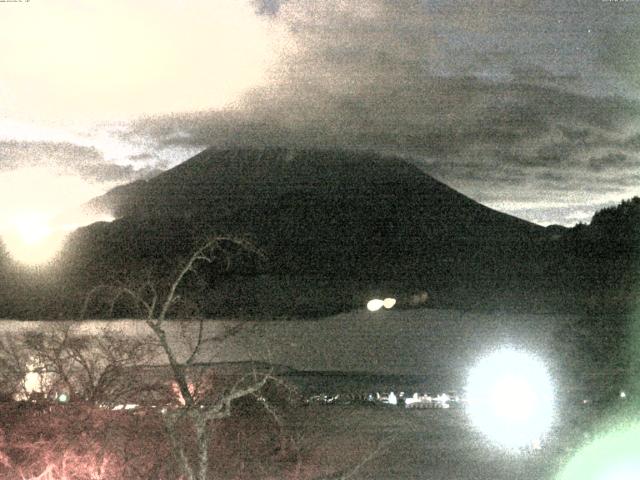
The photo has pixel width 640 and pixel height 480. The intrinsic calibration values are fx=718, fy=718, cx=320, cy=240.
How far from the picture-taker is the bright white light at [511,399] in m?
10.0

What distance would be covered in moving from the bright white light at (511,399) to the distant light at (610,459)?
0.90 m

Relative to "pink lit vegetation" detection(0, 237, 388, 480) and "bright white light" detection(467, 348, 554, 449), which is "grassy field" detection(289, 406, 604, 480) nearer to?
"pink lit vegetation" detection(0, 237, 388, 480)

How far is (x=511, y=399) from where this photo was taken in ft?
39.8

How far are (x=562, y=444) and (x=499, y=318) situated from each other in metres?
13.3

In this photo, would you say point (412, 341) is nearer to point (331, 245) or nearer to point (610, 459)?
point (610, 459)

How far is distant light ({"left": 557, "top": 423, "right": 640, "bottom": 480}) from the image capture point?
7.46 m

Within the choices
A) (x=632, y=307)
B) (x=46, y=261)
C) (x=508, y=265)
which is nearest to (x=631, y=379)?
(x=632, y=307)

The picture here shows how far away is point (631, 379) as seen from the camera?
1094 cm

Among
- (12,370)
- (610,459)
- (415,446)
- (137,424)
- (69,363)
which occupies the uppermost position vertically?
(69,363)

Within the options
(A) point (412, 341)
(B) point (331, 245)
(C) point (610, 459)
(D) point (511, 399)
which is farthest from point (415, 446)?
(B) point (331, 245)

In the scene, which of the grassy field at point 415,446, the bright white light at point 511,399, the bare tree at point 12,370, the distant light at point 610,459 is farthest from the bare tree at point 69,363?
the distant light at point 610,459

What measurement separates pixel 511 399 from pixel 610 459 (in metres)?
4.05

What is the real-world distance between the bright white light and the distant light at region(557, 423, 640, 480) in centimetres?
90

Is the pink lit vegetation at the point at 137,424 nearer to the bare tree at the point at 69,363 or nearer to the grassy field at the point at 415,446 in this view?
the bare tree at the point at 69,363
